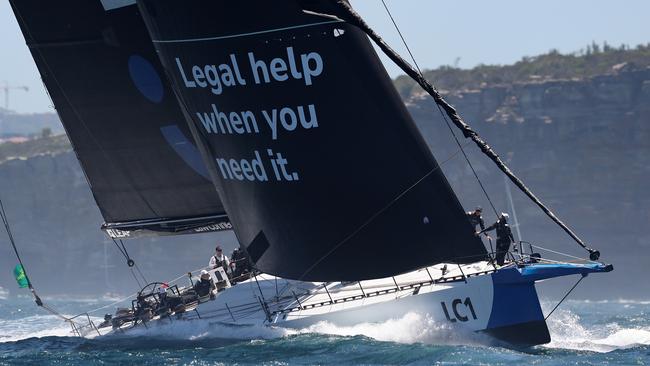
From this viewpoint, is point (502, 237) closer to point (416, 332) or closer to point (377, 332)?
point (416, 332)

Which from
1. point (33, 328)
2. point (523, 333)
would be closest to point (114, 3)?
point (523, 333)

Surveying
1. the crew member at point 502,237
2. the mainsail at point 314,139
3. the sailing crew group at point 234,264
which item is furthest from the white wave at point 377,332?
the sailing crew group at point 234,264

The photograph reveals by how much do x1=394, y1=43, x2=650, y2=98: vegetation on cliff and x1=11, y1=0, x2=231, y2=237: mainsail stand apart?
148 ft

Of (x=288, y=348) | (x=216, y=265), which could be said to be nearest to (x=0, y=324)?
(x=216, y=265)

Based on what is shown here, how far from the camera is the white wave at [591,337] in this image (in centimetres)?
1972

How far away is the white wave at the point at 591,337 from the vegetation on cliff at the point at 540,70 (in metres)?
45.0

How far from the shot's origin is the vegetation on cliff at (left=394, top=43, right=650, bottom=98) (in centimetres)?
6894

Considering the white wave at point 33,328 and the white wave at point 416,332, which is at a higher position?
the white wave at point 33,328

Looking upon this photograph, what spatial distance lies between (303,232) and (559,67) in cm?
5728

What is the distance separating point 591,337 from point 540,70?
176ft

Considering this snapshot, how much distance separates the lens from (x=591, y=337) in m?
21.3

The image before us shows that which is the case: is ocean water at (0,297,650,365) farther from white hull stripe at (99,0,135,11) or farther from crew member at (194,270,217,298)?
white hull stripe at (99,0,135,11)

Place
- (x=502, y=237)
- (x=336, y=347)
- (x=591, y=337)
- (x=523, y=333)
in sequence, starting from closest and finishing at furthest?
(x=336, y=347) < (x=523, y=333) < (x=502, y=237) < (x=591, y=337)

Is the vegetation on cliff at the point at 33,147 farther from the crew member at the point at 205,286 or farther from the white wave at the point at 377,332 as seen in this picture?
the white wave at the point at 377,332
